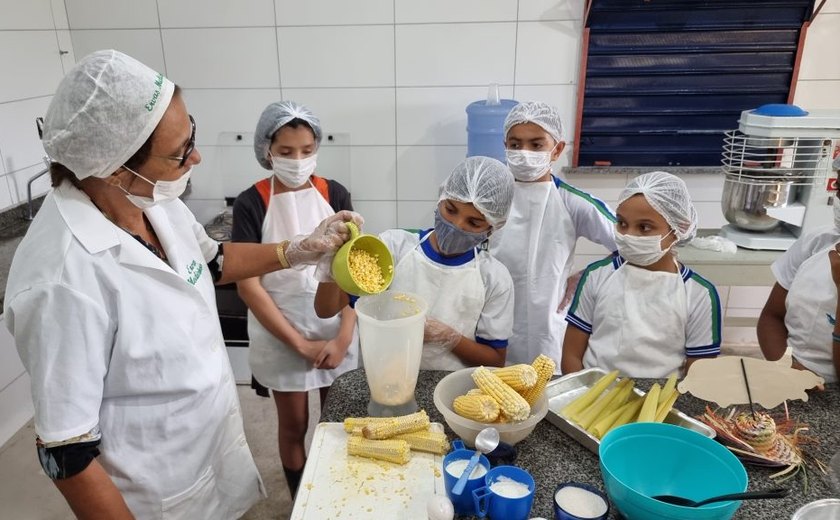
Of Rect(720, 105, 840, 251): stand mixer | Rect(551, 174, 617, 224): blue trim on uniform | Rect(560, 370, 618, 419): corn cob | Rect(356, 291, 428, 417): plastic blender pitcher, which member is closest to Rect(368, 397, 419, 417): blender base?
Rect(356, 291, 428, 417): plastic blender pitcher

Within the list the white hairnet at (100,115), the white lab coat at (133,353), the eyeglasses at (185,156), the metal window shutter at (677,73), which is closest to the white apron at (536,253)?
the metal window shutter at (677,73)

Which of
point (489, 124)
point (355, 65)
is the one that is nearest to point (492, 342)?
point (489, 124)

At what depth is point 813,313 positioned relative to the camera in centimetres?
164

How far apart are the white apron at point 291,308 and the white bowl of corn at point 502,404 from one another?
0.96 metres

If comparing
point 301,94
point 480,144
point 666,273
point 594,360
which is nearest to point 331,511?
point 594,360

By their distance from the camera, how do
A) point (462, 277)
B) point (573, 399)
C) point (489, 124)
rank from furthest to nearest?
point (489, 124) < point (462, 277) < point (573, 399)

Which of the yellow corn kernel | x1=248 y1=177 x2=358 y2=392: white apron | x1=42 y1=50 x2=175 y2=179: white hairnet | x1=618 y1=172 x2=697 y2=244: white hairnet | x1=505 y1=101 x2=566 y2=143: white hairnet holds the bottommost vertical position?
x1=248 y1=177 x2=358 y2=392: white apron

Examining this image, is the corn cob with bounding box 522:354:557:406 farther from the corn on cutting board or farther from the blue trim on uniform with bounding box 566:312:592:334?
the blue trim on uniform with bounding box 566:312:592:334

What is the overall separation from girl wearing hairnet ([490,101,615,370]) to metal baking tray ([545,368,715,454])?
0.85 meters

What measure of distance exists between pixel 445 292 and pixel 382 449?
67cm

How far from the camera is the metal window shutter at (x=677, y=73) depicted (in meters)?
2.87

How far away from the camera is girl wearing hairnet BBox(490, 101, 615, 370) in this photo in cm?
221

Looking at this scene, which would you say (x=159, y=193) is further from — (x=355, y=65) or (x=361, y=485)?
(x=355, y=65)

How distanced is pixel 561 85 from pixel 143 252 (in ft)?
8.16
